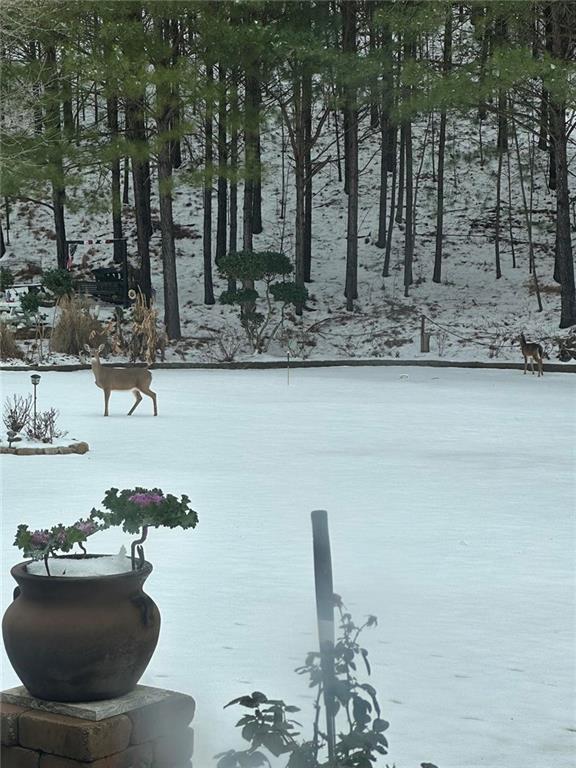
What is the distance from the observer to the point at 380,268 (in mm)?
34375

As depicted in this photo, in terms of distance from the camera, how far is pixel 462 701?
15.9 ft

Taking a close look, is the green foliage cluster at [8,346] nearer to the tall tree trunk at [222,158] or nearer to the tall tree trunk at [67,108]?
the tall tree trunk at [222,158]

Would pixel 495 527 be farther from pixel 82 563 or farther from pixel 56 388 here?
pixel 56 388

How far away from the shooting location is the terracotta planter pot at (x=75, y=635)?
3.90 m

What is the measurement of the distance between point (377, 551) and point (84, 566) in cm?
362

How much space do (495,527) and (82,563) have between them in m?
4.77

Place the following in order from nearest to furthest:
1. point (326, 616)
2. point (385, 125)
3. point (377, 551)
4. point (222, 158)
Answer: point (326, 616) → point (377, 551) → point (222, 158) → point (385, 125)

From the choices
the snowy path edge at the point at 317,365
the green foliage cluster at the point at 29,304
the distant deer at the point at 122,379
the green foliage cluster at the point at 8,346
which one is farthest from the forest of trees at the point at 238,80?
the distant deer at the point at 122,379

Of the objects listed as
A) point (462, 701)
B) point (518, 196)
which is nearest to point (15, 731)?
point (462, 701)

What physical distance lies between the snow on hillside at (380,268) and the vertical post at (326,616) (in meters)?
20.9

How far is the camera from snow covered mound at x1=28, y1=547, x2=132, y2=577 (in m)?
4.17

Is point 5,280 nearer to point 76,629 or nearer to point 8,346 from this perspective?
point 8,346

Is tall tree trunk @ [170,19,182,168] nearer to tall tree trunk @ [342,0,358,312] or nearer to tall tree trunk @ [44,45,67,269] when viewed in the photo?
tall tree trunk @ [44,45,67,269]

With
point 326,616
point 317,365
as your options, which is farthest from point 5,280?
point 326,616
